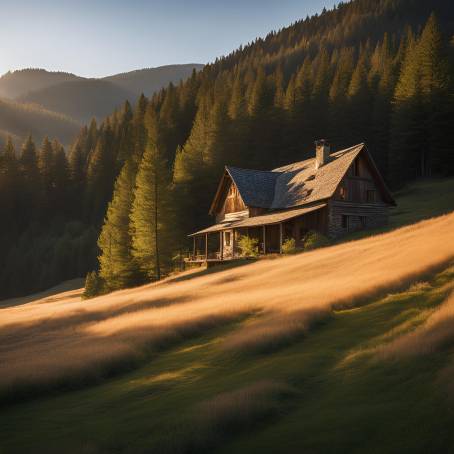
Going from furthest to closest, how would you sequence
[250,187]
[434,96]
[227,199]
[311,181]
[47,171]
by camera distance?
[47,171] < [434,96] < [227,199] < [250,187] < [311,181]

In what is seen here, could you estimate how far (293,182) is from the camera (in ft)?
166

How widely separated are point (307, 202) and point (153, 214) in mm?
17058

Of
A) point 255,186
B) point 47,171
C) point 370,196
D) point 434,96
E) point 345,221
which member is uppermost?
point 434,96

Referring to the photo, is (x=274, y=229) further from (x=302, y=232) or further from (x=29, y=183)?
(x=29, y=183)

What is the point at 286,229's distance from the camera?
44.8 meters

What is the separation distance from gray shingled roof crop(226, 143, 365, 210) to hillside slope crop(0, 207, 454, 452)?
21027 millimetres

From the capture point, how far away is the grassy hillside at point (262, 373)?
6758 mm

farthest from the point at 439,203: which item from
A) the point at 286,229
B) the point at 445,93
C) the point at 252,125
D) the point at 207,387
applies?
the point at 207,387

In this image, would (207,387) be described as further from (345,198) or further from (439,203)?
(439,203)

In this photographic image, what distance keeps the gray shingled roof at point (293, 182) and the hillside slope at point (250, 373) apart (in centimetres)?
2103

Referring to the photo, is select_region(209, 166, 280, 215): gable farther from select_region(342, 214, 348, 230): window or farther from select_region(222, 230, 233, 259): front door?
select_region(342, 214, 348, 230): window

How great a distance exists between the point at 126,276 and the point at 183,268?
679cm

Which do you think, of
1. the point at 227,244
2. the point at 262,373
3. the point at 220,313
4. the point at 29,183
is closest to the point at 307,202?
the point at 227,244

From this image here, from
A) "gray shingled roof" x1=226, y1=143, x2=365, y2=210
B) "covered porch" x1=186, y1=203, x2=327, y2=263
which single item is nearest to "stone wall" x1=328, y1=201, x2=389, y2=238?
"covered porch" x1=186, y1=203, x2=327, y2=263
